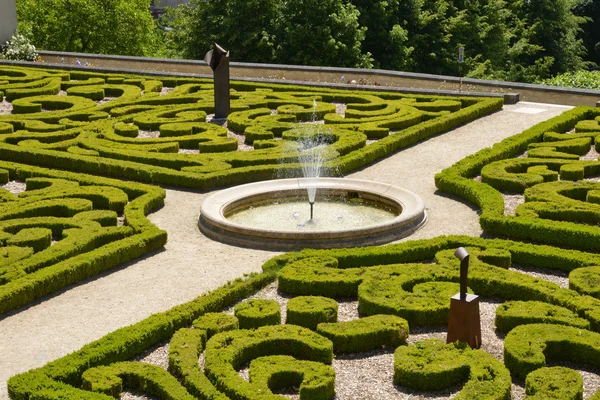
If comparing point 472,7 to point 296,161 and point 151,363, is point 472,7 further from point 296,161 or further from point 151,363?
point 151,363

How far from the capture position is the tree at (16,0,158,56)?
4425 cm

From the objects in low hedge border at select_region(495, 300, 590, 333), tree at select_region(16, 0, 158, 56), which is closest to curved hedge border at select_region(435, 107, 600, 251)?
low hedge border at select_region(495, 300, 590, 333)

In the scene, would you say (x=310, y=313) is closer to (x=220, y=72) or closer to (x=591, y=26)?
(x=220, y=72)

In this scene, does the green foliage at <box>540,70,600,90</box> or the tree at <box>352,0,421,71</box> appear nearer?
the green foliage at <box>540,70,600,90</box>

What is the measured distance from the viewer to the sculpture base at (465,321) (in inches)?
417

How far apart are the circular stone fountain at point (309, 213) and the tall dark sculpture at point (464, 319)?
3.97 m

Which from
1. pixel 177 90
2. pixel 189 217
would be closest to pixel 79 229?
pixel 189 217

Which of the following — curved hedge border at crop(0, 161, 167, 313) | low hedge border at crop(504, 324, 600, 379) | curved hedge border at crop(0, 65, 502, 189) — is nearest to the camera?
low hedge border at crop(504, 324, 600, 379)

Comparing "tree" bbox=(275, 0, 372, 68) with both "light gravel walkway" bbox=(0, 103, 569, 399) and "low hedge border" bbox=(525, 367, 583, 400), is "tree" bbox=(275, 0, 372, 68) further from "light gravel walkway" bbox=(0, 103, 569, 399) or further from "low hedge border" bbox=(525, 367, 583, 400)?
"low hedge border" bbox=(525, 367, 583, 400)

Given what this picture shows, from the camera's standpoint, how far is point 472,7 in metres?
44.8

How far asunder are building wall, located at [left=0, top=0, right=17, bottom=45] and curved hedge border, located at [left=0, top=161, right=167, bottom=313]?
766 inches

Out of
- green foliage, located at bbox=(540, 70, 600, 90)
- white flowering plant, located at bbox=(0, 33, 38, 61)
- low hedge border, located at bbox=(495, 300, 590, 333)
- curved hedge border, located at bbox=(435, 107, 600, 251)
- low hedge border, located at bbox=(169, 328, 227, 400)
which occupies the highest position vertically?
white flowering plant, located at bbox=(0, 33, 38, 61)

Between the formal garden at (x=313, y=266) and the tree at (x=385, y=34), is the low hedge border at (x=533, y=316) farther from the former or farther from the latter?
the tree at (x=385, y=34)

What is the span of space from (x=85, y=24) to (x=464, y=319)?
3700 cm
